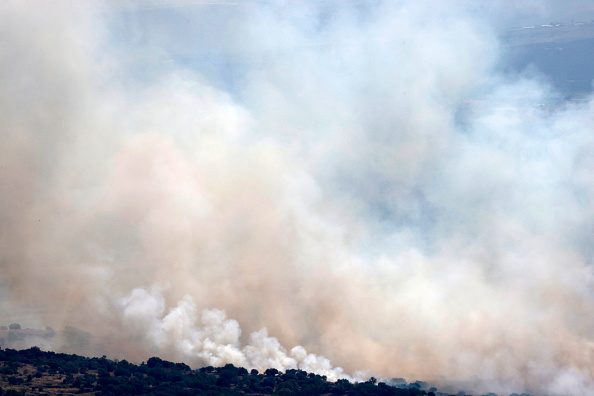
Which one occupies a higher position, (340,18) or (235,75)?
(340,18)

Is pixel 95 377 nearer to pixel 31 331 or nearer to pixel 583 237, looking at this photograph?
pixel 31 331

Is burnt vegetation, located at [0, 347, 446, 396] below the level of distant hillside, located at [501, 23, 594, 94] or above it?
below

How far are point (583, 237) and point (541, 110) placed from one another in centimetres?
1814

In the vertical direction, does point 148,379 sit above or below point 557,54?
below

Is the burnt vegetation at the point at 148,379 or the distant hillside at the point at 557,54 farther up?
the distant hillside at the point at 557,54

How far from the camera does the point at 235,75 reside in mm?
65875

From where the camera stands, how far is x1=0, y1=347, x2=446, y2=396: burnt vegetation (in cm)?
3888

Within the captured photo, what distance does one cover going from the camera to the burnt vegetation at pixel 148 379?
128 ft

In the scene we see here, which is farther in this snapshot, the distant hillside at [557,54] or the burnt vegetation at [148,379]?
the distant hillside at [557,54]

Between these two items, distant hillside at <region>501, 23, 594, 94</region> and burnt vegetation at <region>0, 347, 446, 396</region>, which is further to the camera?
distant hillside at <region>501, 23, 594, 94</region>

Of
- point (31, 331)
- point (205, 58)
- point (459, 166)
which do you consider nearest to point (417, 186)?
point (459, 166)

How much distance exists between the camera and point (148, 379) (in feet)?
134

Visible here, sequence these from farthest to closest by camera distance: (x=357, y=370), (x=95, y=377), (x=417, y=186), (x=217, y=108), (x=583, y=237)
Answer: (x=417, y=186)
(x=217, y=108)
(x=583, y=237)
(x=357, y=370)
(x=95, y=377)

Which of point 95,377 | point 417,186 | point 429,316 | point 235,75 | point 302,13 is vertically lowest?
point 95,377
